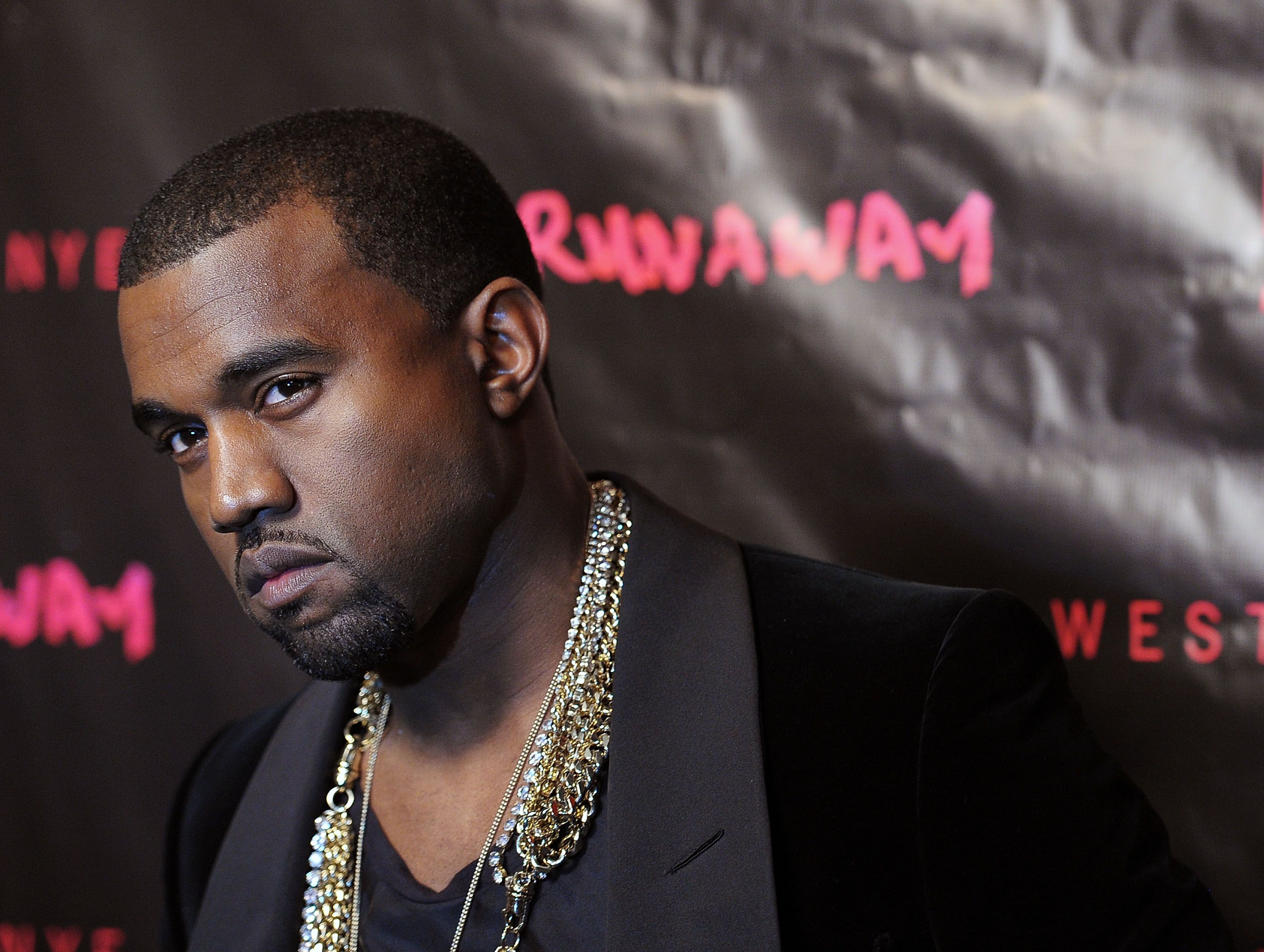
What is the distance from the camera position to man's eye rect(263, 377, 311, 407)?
1.16m

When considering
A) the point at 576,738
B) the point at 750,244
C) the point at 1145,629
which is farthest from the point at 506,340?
the point at 1145,629

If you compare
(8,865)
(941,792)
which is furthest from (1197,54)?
(8,865)

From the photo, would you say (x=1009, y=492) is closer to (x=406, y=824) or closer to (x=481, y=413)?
(x=481, y=413)

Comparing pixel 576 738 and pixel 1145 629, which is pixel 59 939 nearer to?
pixel 576 738

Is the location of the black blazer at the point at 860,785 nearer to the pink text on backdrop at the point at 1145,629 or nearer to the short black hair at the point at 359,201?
the short black hair at the point at 359,201

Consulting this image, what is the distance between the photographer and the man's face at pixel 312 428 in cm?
115

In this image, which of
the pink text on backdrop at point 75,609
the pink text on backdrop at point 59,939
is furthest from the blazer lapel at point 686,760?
the pink text on backdrop at point 59,939

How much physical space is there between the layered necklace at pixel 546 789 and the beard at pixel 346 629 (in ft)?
0.67

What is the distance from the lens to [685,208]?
1778 millimetres

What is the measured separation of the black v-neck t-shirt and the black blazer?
0.07m

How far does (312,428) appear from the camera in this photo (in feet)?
3.79

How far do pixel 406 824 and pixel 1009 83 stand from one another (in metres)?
1.30

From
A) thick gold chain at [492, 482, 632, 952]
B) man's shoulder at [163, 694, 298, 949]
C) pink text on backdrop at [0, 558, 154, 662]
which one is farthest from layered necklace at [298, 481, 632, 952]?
pink text on backdrop at [0, 558, 154, 662]

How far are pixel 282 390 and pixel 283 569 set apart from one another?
18cm
